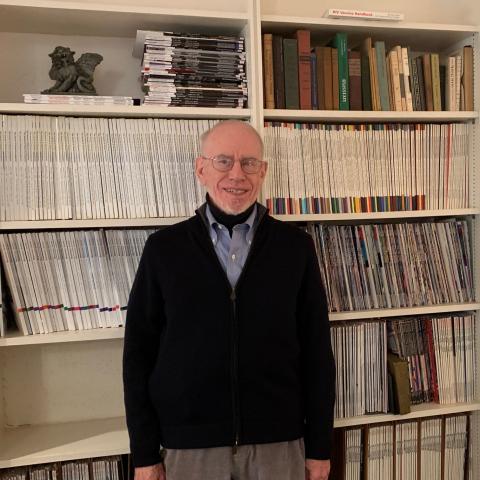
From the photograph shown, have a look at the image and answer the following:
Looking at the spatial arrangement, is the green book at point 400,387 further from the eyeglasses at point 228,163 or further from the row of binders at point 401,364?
the eyeglasses at point 228,163

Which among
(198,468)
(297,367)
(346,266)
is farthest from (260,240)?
(198,468)

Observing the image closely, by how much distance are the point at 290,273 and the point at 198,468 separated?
0.60 meters

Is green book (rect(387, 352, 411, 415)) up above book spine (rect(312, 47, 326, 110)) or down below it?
below

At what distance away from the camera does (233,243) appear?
139cm

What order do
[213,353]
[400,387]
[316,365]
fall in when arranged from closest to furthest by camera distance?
[213,353], [316,365], [400,387]

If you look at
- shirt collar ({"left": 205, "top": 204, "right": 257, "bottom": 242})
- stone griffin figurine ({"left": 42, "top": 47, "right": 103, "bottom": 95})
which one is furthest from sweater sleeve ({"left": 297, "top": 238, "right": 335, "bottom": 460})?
stone griffin figurine ({"left": 42, "top": 47, "right": 103, "bottom": 95})

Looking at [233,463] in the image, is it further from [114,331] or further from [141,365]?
[114,331]

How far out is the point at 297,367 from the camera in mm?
1422

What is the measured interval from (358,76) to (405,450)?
1.43 meters

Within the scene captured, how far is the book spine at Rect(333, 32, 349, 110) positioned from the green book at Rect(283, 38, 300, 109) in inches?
6.4

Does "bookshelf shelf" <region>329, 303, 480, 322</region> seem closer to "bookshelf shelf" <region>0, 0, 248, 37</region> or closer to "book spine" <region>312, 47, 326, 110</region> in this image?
"book spine" <region>312, 47, 326, 110</region>

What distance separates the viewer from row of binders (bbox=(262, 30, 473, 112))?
1689 mm

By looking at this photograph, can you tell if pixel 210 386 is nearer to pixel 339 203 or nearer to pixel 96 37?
pixel 339 203

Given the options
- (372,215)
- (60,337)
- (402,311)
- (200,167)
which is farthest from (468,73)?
(60,337)
